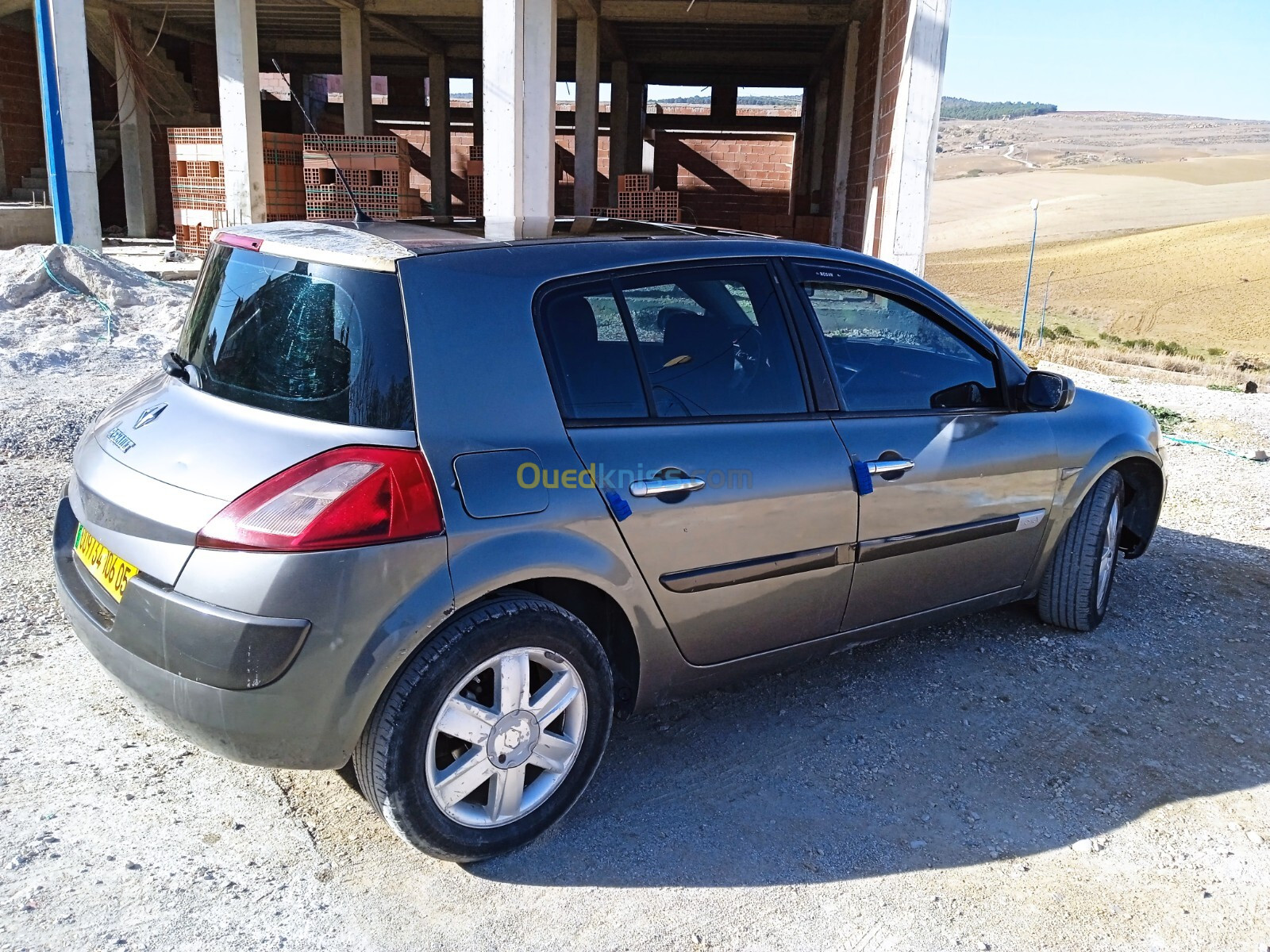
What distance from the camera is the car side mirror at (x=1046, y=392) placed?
3734mm

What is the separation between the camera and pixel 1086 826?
9.80ft

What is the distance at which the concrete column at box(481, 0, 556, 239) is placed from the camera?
39.4 feet

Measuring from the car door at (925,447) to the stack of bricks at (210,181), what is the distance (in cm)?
1279

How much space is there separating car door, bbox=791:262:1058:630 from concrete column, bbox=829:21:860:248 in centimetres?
1274

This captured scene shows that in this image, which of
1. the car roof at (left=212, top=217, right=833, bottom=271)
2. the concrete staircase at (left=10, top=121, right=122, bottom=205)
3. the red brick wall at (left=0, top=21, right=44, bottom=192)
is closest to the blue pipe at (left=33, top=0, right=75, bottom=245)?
the concrete staircase at (left=10, top=121, right=122, bottom=205)

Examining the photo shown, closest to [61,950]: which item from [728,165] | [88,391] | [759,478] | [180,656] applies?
[180,656]

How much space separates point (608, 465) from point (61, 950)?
1.67 m

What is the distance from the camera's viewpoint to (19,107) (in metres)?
21.0

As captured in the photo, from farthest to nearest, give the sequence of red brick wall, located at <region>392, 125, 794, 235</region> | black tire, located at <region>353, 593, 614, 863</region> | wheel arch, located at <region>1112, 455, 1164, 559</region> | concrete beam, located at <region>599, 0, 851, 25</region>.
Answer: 1. red brick wall, located at <region>392, 125, 794, 235</region>
2. concrete beam, located at <region>599, 0, 851, 25</region>
3. wheel arch, located at <region>1112, 455, 1164, 559</region>
4. black tire, located at <region>353, 593, 614, 863</region>

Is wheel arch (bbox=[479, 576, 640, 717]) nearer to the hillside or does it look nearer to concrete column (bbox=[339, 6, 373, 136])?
concrete column (bbox=[339, 6, 373, 136])

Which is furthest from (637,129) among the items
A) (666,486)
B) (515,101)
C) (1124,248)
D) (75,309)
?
(666,486)

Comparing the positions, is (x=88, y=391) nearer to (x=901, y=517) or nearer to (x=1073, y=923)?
(x=901, y=517)

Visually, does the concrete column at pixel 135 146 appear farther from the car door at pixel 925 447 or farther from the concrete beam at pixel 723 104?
the car door at pixel 925 447

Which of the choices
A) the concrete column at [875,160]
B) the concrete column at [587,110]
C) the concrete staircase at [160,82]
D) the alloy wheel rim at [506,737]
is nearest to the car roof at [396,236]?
the alloy wheel rim at [506,737]
